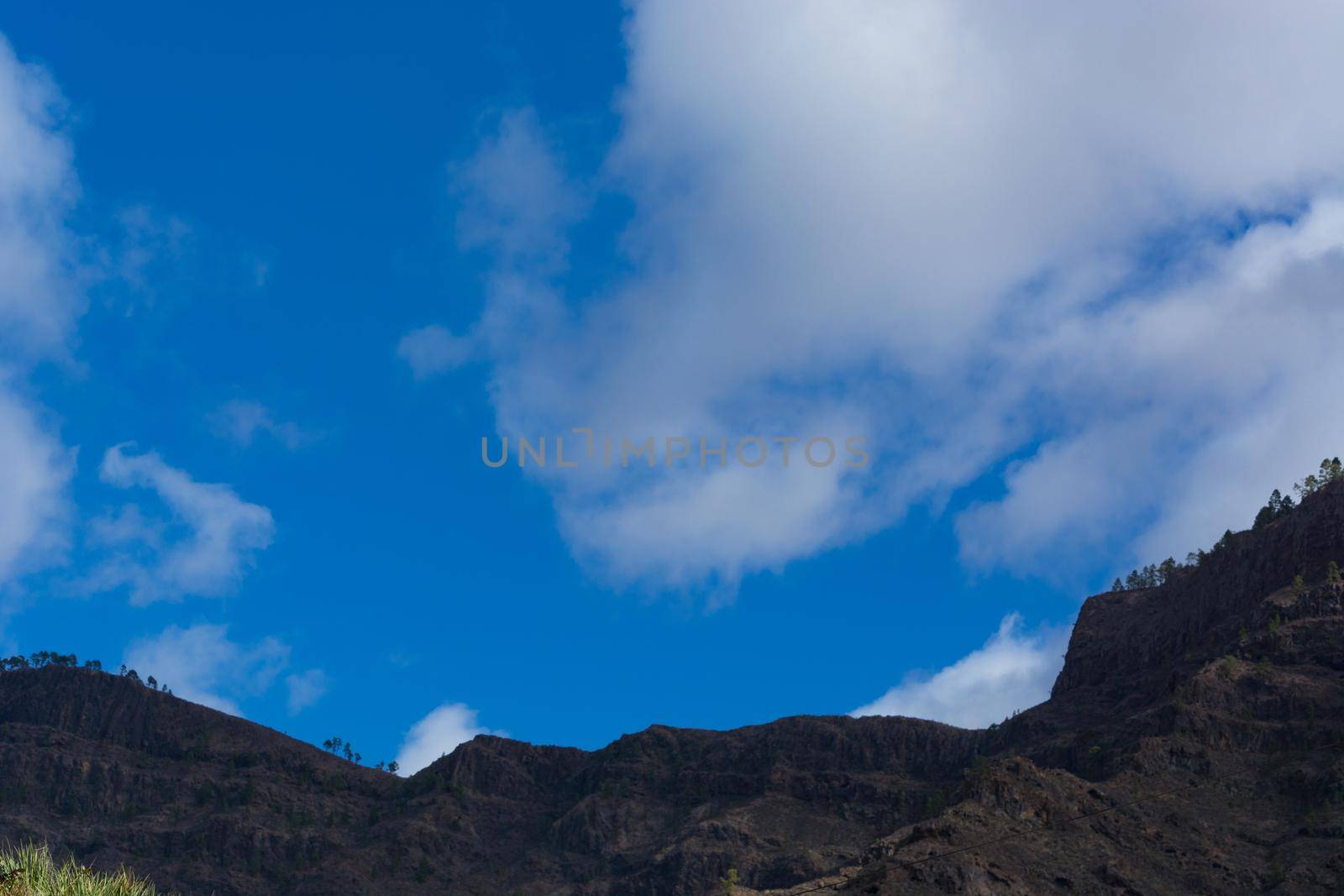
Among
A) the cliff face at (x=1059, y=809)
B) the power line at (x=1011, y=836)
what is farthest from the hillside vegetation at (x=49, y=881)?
the power line at (x=1011, y=836)

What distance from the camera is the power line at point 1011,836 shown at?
104688 mm

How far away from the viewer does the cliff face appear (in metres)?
108

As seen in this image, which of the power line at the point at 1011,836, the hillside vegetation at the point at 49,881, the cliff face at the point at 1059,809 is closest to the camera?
the hillside vegetation at the point at 49,881

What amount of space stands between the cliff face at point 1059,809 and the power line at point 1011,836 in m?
0.26

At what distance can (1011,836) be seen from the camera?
368ft

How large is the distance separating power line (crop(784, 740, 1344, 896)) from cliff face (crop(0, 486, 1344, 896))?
0.84 ft

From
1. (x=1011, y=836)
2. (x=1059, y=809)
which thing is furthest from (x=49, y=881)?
(x=1059, y=809)

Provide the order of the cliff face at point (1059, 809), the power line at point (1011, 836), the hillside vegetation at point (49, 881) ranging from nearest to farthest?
the hillside vegetation at point (49, 881) → the power line at point (1011, 836) → the cliff face at point (1059, 809)

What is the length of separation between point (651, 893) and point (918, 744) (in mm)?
51072

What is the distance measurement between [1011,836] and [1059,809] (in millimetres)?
7674

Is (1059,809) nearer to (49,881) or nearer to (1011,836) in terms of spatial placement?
(1011,836)

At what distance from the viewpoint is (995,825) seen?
371 feet

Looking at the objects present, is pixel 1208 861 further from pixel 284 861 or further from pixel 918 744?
pixel 284 861

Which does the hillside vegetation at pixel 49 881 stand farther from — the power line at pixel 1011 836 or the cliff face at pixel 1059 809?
the power line at pixel 1011 836
